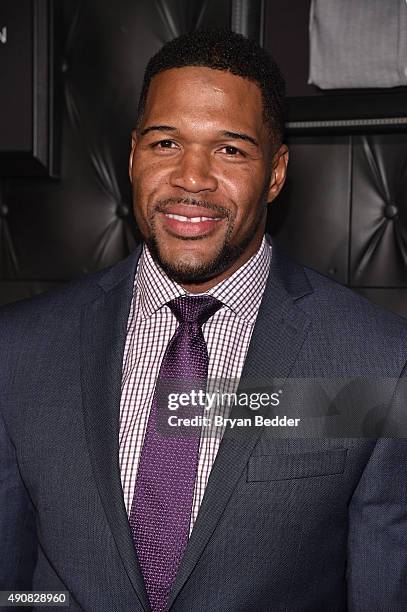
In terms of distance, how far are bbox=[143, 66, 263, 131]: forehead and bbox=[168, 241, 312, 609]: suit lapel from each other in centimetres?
23

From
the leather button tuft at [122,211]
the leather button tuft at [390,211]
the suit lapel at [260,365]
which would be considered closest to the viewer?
the suit lapel at [260,365]

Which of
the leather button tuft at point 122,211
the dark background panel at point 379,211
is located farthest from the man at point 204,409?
the leather button tuft at point 122,211

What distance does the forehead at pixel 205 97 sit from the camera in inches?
42.1

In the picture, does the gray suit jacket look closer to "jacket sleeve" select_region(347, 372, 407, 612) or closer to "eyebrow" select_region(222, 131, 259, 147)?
"jacket sleeve" select_region(347, 372, 407, 612)

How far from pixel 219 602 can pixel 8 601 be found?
0.33m

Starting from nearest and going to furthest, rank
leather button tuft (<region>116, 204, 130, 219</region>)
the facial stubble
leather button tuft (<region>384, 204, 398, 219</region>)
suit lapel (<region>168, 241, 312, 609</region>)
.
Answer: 1. suit lapel (<region>168, 241, 312, 609</region>)
2. the facial stubble
3. leather button tuft (<region>384, 204, 398, 219</region>)
4. leather button tuft (<region>116, 204, 130, 219</region>)

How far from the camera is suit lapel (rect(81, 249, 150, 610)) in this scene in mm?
1000

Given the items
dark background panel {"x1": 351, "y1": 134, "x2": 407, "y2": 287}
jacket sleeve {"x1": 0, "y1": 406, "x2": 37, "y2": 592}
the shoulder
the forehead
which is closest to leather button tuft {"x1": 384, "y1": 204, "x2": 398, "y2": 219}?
dark background panel {"x1": 351, "y1": 134, "x2": 407, "y2": 287}

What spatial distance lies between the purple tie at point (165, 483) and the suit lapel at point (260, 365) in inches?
1.2

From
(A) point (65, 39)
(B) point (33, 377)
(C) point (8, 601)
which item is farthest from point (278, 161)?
(C) point (8, 601)

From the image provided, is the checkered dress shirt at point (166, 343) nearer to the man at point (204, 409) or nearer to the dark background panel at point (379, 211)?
the man at point (204, 409)

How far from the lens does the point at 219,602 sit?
101cm

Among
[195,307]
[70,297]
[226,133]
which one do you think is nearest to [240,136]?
[226,133]

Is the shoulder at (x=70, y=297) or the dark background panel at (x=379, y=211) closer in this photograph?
the shoulder at (x=70, y=297)
